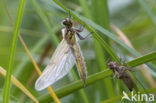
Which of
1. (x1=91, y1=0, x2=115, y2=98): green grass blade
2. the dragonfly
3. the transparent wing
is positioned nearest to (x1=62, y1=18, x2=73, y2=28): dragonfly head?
the dragonfly

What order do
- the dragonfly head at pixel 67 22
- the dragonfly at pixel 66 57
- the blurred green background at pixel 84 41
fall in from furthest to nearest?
the blurred green background at pixel 84 41 → the dragonfly head at pixel 67 22 → the dragonfly at pixel 66 57

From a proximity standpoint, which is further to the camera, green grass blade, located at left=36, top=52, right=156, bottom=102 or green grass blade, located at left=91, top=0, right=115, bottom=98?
green grass blade, located at left=91, top=0, right=115, bottom=98

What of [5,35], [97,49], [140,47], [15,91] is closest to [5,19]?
[5,35]

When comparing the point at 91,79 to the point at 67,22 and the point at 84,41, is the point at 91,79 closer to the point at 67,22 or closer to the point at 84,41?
the point at 67,22

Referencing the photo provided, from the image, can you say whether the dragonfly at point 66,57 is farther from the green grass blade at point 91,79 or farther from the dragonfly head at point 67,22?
the green grass blade at point 91,79

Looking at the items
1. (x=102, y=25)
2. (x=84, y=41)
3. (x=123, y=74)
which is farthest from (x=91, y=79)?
(x=84, y=41)

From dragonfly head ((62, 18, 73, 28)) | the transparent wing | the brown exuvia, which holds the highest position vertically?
dragonfly head ((62, 18, 73, 28))

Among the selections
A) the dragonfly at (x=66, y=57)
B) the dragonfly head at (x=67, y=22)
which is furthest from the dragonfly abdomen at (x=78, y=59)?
the dragonfly head at (x=67, y=22)

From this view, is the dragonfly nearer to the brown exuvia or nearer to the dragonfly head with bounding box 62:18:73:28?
the dragonfly head with bounding box 62:18:73:28
